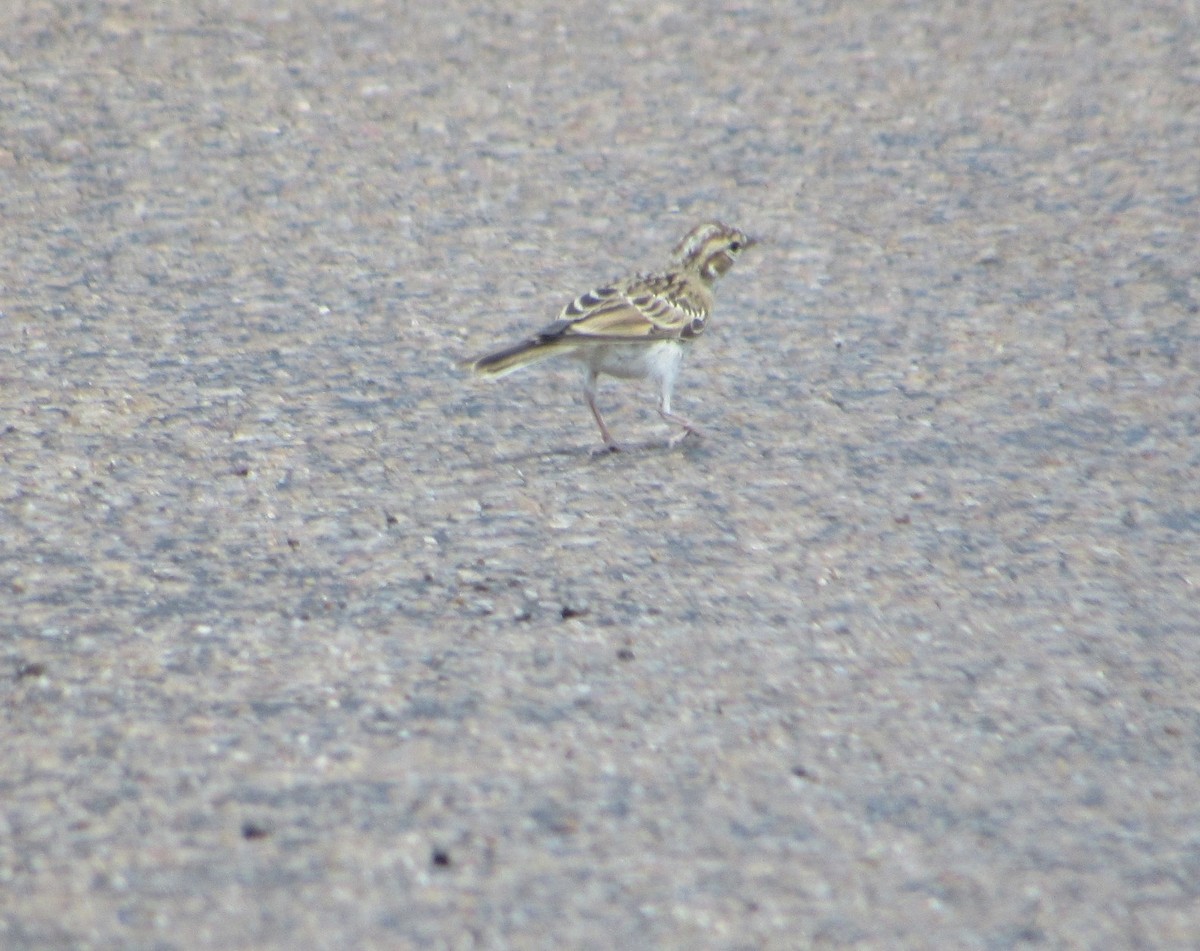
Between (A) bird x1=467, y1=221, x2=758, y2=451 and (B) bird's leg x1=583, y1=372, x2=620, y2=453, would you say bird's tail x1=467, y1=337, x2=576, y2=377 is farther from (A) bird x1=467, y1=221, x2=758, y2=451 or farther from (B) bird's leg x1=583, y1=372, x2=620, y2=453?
(B) bird's leg x1=583, y1=372, x2=620, y2=453

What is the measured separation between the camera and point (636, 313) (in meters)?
7.48

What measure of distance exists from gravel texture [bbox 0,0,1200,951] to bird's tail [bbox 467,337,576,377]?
0.39 metres

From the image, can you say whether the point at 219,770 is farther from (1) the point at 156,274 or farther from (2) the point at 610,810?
(1) the point at 156,274

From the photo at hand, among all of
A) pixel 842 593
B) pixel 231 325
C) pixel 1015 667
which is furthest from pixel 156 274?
pixel 1015 667

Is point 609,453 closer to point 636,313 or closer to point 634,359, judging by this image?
point 634,359

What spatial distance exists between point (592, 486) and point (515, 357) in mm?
604

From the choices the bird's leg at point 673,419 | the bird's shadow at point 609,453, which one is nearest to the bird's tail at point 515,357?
the bird's shadow at point 609,453

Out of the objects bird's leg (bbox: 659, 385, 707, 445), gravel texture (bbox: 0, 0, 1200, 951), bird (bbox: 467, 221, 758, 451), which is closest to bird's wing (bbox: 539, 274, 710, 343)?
bird (bbox: 467, 221, 758, 451)

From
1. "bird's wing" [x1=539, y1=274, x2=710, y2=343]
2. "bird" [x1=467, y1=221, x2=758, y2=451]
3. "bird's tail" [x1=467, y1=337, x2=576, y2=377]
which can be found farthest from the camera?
"bird's wing" [x1=539, y1=274, x2=710, y2=343]

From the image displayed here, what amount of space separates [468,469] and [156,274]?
2616mm

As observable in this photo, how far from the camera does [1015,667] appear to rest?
5652 millimetres

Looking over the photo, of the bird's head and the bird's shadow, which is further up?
the bird's head

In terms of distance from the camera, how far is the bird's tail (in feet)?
23.1

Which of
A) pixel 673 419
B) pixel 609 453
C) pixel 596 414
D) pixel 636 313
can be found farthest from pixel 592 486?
pixel 636 313
